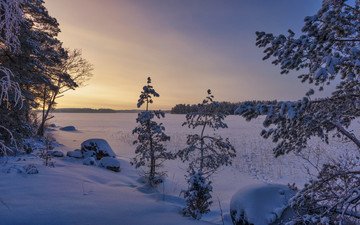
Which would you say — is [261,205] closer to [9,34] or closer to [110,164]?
[9,34]

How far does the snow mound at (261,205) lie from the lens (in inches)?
321

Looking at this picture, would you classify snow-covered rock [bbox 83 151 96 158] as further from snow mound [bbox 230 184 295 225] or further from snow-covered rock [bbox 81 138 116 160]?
snow mound [bbox 230 184 295 225]

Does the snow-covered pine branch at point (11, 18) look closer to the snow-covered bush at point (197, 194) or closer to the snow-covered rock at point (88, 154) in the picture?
the snow-covered bush at point (197, 194)

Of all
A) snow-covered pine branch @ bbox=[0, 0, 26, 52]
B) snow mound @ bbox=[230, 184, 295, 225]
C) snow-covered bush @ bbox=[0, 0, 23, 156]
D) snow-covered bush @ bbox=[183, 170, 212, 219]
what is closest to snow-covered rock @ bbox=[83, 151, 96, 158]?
snow-covered bush @ bbox=[183, 170, 212, 219]

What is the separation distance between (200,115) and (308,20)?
345 inches

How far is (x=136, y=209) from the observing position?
313 inches

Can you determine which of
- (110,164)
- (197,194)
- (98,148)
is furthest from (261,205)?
(98,148)

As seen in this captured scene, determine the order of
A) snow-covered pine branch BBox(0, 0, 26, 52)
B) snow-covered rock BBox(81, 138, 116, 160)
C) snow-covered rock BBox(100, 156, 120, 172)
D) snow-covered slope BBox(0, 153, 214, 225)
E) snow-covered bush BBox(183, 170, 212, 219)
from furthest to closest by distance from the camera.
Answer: snow-covered rock BBox(81, 138, 116, 160)
snow-covered rock BBox(100, 156, 120, 172)
snow-covered bush BBox(183, 170, 212, 219)
snow-covered slope BBox(0, 153, 214, 225)
snow-covered pine branch BBox(0, 0, 26, 52)

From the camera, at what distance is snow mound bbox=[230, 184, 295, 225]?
8148 millimetres

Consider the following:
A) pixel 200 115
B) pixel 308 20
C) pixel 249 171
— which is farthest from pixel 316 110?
pixel 249 171

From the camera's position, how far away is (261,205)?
8.51 meters

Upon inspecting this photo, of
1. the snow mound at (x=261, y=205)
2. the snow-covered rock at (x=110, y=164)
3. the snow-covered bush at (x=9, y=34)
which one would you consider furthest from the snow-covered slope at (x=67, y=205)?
the snow-covered rock at (x=110, y=164)

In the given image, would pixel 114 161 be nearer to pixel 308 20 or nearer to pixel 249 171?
pixel 249 171

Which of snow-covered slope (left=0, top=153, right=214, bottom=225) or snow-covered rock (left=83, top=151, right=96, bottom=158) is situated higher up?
snow-covered slope (left=0, top=153, right=214, bottom=225)
